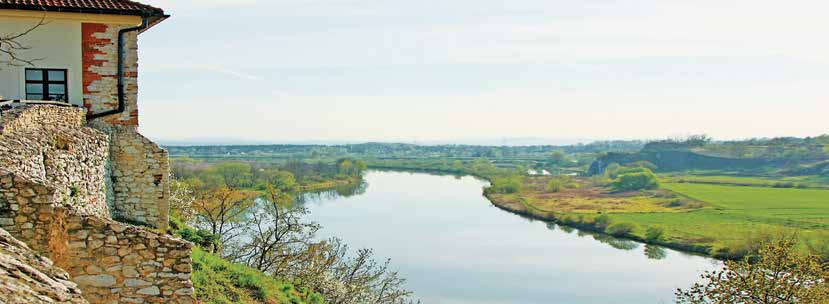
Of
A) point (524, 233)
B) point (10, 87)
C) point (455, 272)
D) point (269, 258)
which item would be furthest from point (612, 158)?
point (10, 87)

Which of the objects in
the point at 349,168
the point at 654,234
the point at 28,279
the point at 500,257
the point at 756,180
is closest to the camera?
the point at 28,279

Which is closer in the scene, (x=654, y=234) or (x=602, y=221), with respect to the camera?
(x=654, y=234)

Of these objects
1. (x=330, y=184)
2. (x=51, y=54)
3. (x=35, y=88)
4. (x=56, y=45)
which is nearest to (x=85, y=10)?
(x=56, y=45)

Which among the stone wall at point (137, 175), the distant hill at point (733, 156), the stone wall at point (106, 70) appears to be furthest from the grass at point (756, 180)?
the stone wall at point (106, 70)

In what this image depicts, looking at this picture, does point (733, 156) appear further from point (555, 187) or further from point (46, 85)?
point (46, 85)

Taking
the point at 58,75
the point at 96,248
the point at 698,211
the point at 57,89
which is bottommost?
the point at 698,211

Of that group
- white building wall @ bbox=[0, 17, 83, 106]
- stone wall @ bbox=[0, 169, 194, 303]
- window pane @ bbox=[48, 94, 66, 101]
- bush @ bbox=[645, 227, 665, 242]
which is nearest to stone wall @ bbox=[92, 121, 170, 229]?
window pane @ bbox=[48, 94, 66, 101]
